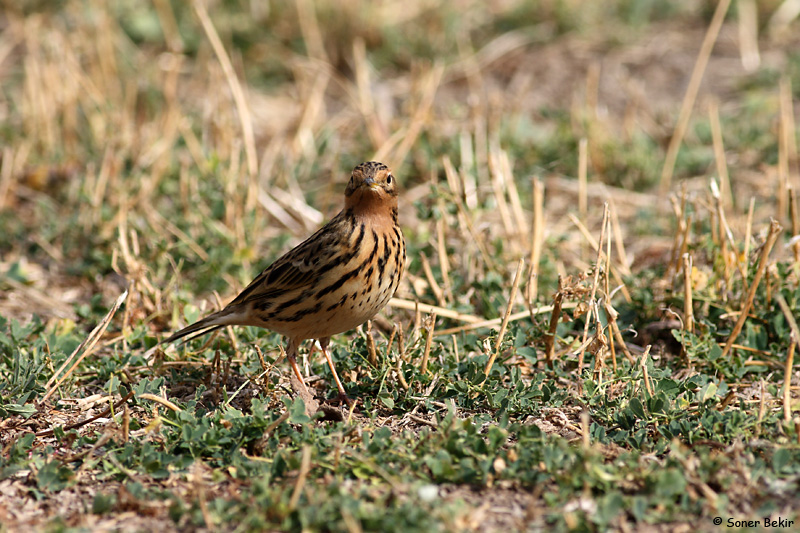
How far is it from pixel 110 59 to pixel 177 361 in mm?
5268

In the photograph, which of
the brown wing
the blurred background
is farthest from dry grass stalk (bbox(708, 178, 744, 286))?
the brown wing

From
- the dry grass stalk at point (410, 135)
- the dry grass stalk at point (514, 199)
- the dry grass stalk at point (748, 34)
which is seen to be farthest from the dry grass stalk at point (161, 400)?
the dry grass stalk at point (748, 34)

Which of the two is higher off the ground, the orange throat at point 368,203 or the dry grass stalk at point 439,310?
the orange throat at point 368,203

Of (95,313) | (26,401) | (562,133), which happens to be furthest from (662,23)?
(26,401)

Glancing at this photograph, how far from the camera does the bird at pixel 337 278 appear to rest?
4887mm

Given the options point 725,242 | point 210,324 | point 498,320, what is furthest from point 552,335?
point 210,324

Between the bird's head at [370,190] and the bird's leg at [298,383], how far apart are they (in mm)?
849

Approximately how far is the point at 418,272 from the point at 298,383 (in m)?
1.80

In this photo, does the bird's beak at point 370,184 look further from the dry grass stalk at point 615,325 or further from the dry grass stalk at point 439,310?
the dry grass stalk at point 615,325

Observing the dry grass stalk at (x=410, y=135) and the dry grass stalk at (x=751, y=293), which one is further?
the dry grass stalk at (x=410, y=135)

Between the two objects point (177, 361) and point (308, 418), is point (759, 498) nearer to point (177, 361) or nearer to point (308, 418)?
point (308, 418)

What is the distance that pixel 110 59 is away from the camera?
9.66 metres

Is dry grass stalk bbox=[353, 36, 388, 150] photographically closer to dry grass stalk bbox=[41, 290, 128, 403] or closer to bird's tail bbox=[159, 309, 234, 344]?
bird's tail bbox=[159, 309, 234, 344]

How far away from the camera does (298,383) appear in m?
5.11
